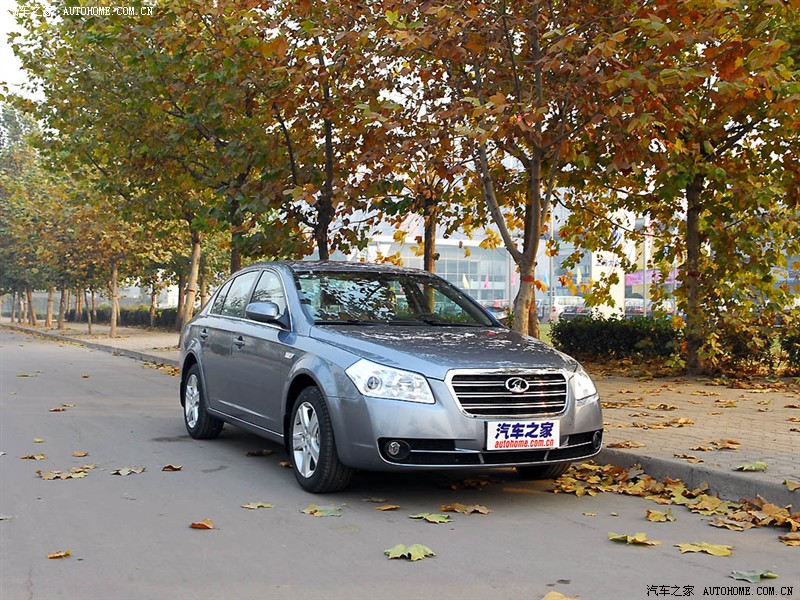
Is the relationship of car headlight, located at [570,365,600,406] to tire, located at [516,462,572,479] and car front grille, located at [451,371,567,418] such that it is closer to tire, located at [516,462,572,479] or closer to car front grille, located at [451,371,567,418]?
car front grille, located at [451,371,567,418]

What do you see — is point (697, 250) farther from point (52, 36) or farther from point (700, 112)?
point (52, 36)


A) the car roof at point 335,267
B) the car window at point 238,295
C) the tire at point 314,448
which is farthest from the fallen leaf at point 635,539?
the car window at point 238,295

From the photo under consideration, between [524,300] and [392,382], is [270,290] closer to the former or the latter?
[392,382]

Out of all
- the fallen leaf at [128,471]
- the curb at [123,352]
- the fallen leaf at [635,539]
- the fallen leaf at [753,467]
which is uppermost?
the fallen leaf at [753,467]

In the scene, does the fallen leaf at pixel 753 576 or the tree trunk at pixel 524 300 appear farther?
the tree trunk at pixel 524 300

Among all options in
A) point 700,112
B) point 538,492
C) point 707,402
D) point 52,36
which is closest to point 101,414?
point 538,492

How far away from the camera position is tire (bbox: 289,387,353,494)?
6.57m

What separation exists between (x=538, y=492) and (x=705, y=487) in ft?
3.90

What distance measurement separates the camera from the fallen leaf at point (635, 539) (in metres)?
5.43

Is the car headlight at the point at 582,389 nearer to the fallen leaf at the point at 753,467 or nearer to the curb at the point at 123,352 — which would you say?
the fallen leaf at the point at 753,467

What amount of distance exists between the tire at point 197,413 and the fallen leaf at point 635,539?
15.7 feet

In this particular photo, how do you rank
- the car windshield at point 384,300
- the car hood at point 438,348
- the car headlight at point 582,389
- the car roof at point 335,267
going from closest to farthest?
1. the car hood at point 438,348
2. the car headlight at point 582,389
3. the car windshield at point 384,300
4. the car roof at point 335,267

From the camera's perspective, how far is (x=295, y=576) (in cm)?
479

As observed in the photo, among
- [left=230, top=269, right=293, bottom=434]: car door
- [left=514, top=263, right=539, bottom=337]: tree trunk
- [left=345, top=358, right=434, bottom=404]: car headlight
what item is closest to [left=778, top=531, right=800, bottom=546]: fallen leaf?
[left=345, top=358, right=434, bottom=404]: car headlight
